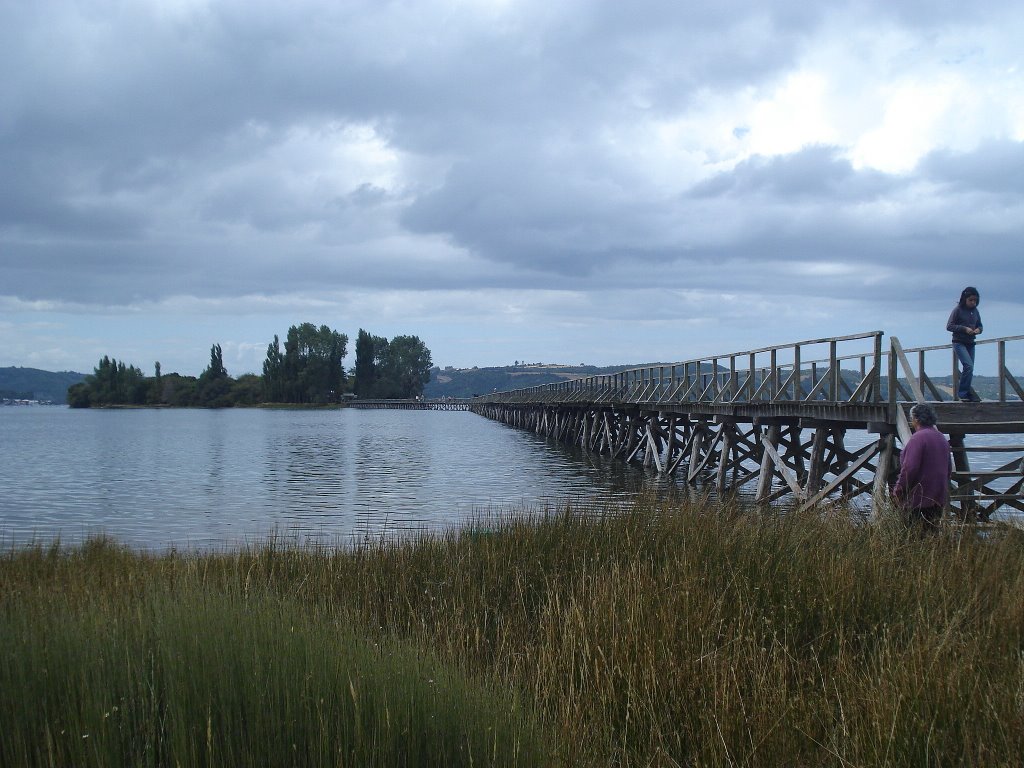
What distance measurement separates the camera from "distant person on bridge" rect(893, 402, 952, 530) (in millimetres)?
9000

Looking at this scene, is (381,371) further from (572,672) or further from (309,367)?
(572,672)

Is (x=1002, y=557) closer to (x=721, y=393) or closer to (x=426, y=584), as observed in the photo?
(x=426, y=584)

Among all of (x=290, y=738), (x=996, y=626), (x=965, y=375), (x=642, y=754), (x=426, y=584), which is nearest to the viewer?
(x=290, y=738)

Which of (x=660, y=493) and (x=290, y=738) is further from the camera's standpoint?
(x=660, y=493)

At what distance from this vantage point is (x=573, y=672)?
518 centimetres

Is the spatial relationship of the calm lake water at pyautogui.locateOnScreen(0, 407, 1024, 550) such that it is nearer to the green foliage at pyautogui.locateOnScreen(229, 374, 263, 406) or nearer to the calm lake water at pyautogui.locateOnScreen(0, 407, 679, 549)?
the calm lake water at pyautogui.locateOnScreen(0, 407, 679, 549)

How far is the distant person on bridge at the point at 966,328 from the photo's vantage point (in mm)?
12922

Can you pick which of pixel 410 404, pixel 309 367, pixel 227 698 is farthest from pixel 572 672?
pixel 410 404

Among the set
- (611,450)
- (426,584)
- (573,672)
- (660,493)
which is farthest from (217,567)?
(611,450)

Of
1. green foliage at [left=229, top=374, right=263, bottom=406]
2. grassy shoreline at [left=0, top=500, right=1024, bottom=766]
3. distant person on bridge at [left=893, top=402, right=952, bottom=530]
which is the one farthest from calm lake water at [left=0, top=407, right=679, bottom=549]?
green foliage at [left=229, top=374, right=263, bottom=406]

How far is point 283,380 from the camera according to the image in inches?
6501

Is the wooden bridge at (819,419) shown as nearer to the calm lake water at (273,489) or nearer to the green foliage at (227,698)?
the calm lake water at (273,489)

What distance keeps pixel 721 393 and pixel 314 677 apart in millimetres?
20336

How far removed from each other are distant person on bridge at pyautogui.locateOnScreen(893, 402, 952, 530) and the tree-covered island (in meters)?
161
